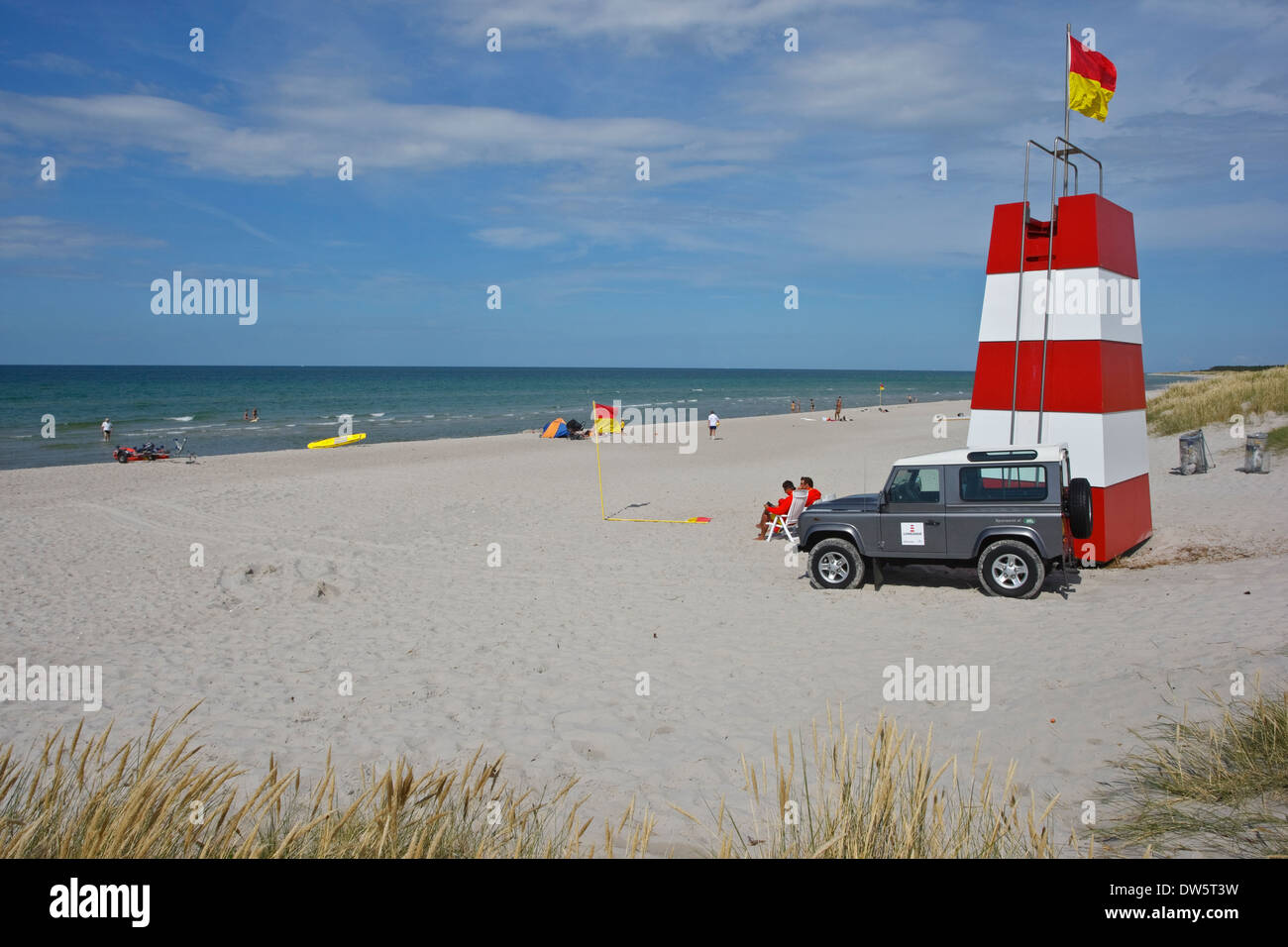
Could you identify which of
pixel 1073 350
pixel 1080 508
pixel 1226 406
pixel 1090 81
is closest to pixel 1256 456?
pixel 1226 406

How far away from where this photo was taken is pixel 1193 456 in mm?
19656

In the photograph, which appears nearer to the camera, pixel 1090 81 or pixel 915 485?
pixel 915 485

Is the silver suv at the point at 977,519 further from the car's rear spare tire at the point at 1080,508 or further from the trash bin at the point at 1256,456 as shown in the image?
the trash bin at the point at 1256,456

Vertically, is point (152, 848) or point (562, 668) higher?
point (152, 848)

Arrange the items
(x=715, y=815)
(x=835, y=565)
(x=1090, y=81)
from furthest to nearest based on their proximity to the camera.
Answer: (x=1090, y=81), (x=835, y=565), (x=715, y=815)

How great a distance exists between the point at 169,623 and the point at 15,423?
50337 mm

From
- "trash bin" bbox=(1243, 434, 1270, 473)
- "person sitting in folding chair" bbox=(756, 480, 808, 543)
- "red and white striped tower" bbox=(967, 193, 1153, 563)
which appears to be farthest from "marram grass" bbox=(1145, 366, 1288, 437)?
"person sitting in folding chair" bbox=(756, 480, 808, 543)

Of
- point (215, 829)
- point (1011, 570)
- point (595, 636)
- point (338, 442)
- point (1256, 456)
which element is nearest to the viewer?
point (215, 829)

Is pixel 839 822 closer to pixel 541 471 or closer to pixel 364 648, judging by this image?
pixel 364 648

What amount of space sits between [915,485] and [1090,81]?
22.9 feet

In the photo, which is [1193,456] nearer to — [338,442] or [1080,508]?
[1080,508]

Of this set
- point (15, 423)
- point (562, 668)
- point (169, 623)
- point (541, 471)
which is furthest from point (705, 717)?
point (15, 423)

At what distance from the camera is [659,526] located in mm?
16641
